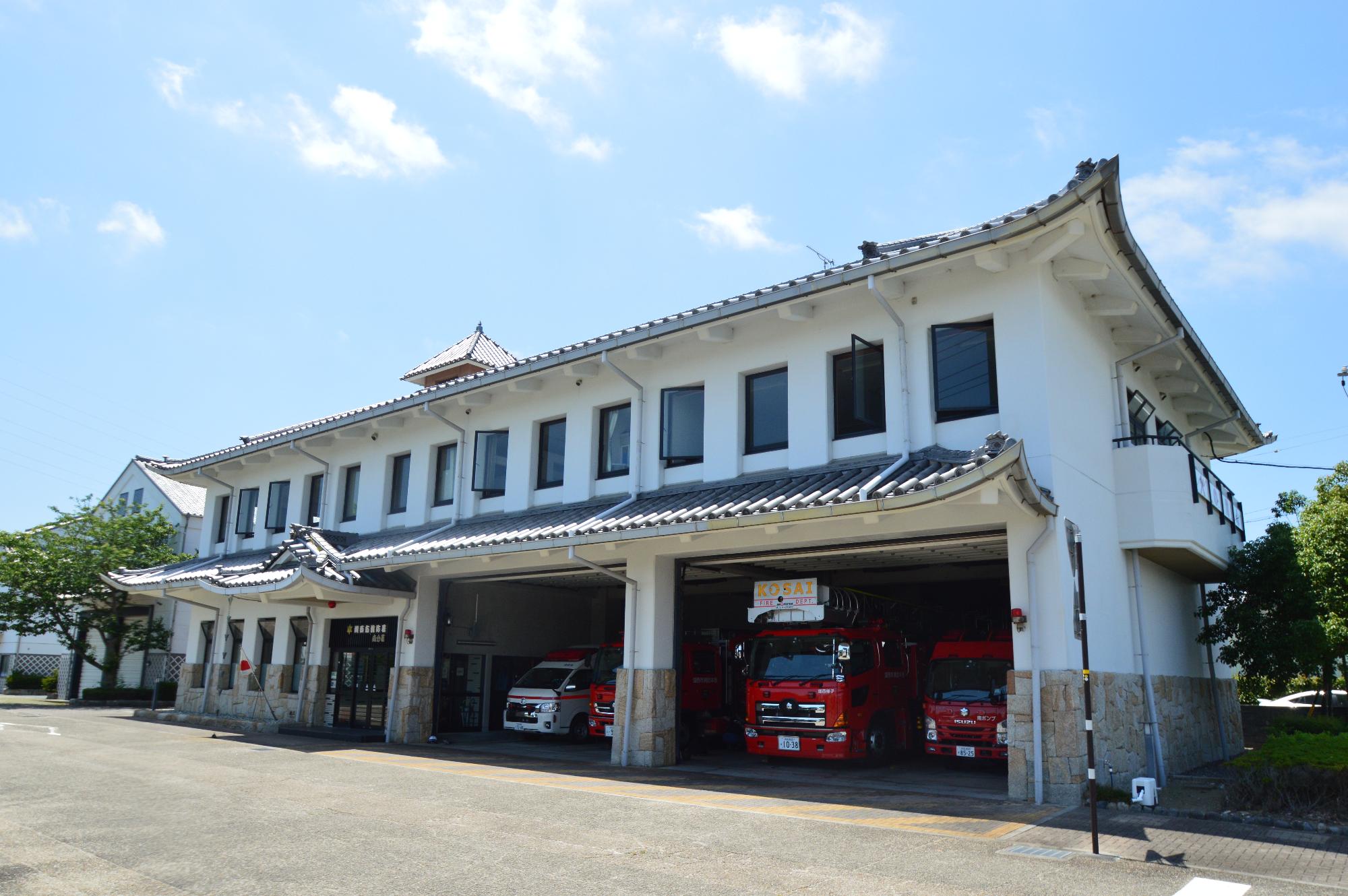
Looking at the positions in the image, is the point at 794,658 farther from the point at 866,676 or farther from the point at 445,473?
the point at 445,473

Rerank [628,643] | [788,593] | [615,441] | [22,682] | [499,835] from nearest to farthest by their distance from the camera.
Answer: [499,835]
[788,593]
[628,643]
[615,441]
[22,682]

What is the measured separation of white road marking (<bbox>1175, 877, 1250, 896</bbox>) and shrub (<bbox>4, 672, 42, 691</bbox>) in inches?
1876

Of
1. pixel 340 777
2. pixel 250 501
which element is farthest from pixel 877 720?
pixel 250 501

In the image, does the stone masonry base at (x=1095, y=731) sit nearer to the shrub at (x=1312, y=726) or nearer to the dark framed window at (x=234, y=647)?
the shrub at (x=1312, y=726)

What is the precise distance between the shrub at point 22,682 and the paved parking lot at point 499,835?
33.0 meters

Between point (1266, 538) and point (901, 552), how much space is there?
308 inches

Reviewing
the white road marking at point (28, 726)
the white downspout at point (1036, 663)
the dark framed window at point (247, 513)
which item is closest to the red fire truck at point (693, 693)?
the white downspout at point (1036, 663)

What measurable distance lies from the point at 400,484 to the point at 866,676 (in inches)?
480

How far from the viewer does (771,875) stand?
7590mm

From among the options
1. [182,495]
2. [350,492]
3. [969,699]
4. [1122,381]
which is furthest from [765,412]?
A: [182,495]

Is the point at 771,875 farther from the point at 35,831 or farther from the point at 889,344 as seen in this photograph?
the point at 889,344

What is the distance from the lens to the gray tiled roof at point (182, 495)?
37438 mm

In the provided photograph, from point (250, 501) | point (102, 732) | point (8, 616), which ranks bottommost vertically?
point (102, 732)

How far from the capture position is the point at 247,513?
88.4 ft
